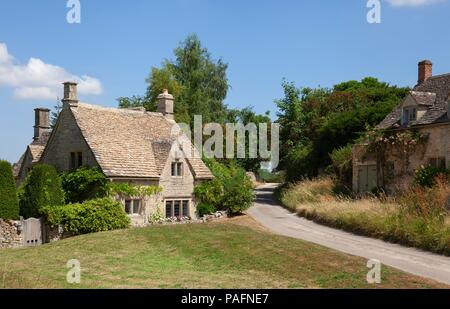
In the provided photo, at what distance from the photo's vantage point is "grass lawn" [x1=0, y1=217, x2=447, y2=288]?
14.6m

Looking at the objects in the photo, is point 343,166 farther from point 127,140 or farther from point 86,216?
point 86,216

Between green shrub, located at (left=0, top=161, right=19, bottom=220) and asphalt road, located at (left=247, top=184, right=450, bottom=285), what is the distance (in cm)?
1313

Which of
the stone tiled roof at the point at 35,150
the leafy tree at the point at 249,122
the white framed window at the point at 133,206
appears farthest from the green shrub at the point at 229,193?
the leafy tree at the point at 249,122

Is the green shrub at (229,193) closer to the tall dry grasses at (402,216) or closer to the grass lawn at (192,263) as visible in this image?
the tall dry grasses at (402,216)

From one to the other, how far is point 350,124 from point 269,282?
25.7m

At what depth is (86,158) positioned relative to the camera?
3166cm

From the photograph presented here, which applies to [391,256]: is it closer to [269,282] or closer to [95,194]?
[269,282]

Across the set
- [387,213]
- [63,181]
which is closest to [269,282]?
[387,213]

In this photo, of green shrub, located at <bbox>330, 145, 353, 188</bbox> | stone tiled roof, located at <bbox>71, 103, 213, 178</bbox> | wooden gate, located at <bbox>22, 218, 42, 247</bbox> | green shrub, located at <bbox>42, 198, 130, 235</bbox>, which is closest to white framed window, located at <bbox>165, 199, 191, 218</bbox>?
stone tiled roof, located at <bbox>71, 103, 213, 178</bbox>

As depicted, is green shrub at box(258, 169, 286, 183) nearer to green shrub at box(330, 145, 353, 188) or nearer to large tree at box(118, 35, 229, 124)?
large tree at box(118, 35, 229, 124)

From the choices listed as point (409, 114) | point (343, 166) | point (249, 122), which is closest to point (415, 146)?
point (409, 114)

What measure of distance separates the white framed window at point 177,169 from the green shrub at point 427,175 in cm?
1429

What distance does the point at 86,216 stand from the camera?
28047mm

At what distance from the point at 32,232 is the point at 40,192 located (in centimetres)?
240
